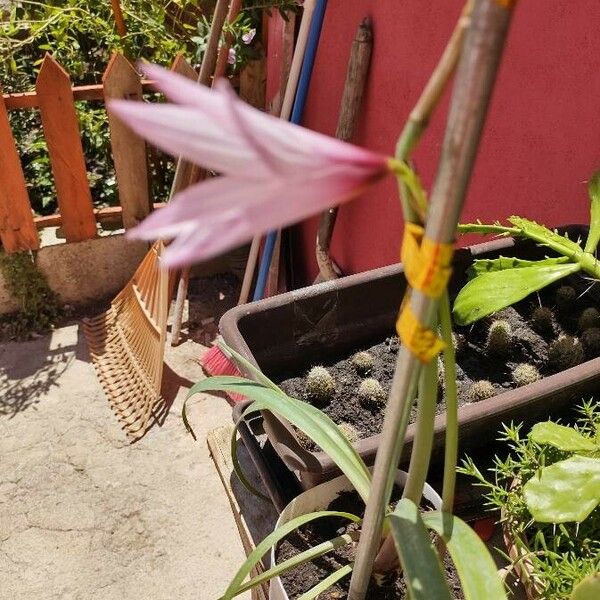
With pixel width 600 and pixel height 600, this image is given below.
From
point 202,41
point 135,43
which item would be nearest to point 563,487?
point 202,41

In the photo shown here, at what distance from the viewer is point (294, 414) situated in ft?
3.20

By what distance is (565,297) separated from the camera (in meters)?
1.57

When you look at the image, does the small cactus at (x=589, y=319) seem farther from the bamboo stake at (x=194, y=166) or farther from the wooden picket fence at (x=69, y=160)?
the wooden picket fence at (x=69, y=160)

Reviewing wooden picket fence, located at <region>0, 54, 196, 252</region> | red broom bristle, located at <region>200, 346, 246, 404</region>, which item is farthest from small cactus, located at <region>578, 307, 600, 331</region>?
wooden picket fence, located at <region>0, 54, 196, 252</region>

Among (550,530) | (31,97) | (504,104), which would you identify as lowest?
(550,530)

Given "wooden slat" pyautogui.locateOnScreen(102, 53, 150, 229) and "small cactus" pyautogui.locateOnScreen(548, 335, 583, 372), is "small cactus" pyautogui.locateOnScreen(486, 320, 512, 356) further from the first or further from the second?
"wooden slat" pyautogui.locateOnScreen(102, 53, 150, 229)

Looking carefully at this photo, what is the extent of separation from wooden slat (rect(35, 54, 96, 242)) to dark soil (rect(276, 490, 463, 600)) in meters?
2.05

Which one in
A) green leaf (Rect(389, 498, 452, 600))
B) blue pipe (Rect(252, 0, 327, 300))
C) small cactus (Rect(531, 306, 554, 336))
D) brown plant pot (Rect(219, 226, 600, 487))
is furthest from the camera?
blue pipe (Rect(252, 0, 327, 300))

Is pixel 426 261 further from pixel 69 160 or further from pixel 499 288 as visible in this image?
pixel 69 160

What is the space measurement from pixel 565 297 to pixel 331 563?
0.83 metres

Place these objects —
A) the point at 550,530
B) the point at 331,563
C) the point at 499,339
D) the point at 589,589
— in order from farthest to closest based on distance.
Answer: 1. the point at 499,339
2. the point at 331,563
3. the point at 550,530
4. the point at 589,589

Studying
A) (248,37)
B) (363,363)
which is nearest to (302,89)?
(248,37)

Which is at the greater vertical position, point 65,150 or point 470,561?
point 470,561

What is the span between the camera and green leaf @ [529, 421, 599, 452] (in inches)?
40.3
